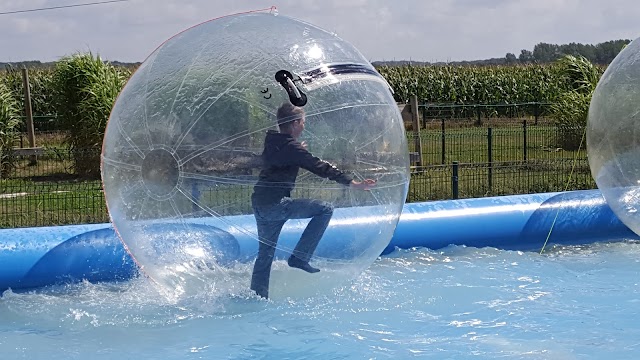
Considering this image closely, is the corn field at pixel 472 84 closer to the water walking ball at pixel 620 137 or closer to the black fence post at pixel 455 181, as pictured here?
the black fence post at pixel 455 181

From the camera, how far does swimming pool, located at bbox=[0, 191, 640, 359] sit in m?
5.12

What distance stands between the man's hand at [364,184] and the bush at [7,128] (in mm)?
10015

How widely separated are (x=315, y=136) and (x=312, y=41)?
695 millimetres

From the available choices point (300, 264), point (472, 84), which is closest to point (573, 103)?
point (300, 264)

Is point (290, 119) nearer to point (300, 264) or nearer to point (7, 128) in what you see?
point (300, 264)

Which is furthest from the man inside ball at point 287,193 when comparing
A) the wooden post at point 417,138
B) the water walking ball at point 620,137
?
the wooden post at point 417,138

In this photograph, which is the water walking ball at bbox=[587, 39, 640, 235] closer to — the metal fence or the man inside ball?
the metal fence

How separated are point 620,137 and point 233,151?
3799mm

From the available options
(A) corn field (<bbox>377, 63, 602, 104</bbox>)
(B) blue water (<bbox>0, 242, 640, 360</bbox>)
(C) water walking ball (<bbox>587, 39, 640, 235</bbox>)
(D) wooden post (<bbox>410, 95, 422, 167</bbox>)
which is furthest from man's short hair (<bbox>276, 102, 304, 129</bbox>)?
(A) corn field (<bbox>377, 63, 602, 104</bbox>)

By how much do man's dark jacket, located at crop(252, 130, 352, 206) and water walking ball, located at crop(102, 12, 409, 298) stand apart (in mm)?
41

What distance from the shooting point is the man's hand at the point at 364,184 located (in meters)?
5.29

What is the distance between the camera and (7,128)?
51.3ft

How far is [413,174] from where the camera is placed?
35.4 feet

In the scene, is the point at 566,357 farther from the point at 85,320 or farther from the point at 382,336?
the point at 85,320
